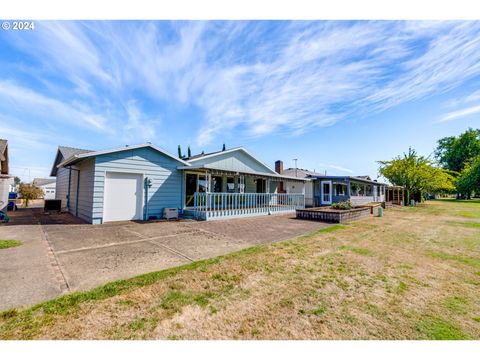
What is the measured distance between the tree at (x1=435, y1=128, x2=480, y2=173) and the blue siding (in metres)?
78.9

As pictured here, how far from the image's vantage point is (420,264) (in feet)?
14.4

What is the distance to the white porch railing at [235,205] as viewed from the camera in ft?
34.8

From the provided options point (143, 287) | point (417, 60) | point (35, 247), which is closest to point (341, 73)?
point (417, 60)

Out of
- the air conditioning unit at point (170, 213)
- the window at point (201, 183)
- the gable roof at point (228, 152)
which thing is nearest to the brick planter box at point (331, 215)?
the gable roof at point (228, 152)

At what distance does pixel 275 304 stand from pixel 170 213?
28.3 ft

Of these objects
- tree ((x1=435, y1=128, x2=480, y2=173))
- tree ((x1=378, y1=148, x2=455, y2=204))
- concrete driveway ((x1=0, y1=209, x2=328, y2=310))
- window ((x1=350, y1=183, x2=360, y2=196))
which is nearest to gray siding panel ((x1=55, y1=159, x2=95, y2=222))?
concrete driveway ((x1=0, y1=209, x2=328, y2=310))

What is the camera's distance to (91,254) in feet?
14.9

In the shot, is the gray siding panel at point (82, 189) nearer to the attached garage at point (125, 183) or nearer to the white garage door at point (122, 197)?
the attached garage at point (125, 183)

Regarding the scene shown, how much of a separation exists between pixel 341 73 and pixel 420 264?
21.6 ft

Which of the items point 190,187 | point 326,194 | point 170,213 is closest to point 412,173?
point 326,194

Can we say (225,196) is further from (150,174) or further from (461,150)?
(461,150)

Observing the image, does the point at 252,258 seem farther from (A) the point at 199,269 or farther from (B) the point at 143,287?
(B) the point at 143,287

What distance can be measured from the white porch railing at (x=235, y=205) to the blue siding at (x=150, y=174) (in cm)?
137

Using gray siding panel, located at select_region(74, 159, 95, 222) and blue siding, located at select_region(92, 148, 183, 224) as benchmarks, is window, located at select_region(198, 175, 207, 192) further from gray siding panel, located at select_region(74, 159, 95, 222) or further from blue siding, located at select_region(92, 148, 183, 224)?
gray siding panel, located at select_region(74, 159, 95, 222)
